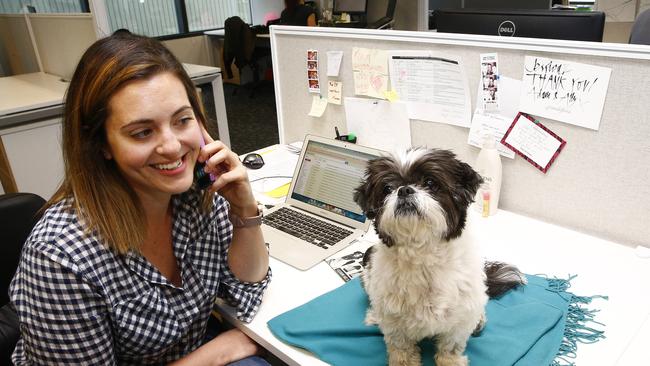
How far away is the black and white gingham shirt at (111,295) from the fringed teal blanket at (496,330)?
150 millimetres

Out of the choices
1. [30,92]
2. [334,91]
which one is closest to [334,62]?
[334,91]

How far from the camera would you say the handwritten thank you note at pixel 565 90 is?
1.10 m

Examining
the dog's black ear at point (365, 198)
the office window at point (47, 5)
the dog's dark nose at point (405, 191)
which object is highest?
the office window at point (47, 5)

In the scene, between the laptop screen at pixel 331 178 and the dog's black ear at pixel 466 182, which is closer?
the dog's black ear at pixel 466 182

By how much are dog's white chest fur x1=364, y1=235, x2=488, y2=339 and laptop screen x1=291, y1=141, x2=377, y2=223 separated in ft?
1.54

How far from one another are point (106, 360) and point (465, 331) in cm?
67

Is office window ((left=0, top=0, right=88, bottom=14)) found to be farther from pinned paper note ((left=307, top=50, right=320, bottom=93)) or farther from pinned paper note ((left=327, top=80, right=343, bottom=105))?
pinned paper note ((left=327, top=80, right=343, bottom=105))

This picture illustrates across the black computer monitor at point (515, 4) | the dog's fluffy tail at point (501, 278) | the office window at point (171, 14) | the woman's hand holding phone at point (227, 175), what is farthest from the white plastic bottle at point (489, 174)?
the office window at point (171, 14)

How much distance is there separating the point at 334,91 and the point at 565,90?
79cm

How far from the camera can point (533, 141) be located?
48.5 inches

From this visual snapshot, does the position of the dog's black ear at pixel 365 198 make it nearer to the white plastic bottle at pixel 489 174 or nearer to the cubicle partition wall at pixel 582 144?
the white plastic bottle at pixel 489 174

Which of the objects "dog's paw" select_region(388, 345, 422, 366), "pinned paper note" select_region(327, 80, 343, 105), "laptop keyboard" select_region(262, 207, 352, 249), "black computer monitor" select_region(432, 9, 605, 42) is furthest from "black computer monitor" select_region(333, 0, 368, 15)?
"dog's paw" select_region(388, 345, 422, 366)

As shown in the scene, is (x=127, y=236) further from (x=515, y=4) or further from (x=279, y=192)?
(x=515, y=4)

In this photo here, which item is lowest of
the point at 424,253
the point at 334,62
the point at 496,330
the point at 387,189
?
the point at 496,330
